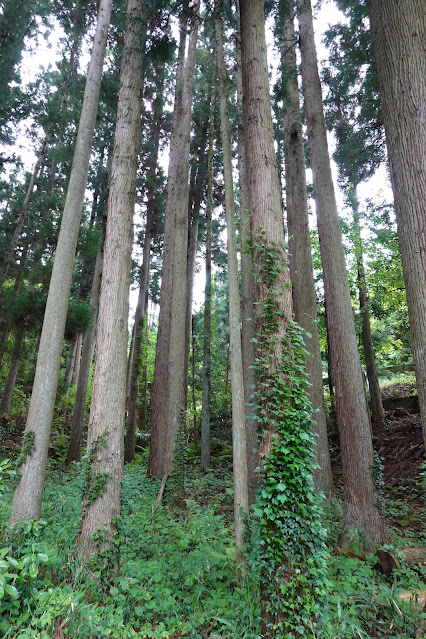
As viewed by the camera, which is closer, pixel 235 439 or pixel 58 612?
pixel 58 612

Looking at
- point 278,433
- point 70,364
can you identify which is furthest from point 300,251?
point 70,364

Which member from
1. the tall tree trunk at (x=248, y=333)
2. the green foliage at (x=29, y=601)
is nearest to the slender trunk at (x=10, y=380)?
the tall tree trunk at (x=248, y=333)

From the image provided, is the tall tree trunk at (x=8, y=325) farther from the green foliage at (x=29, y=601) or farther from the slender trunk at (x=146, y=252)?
the green foliage at (x=29, y=601)

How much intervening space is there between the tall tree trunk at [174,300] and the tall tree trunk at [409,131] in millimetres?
5407

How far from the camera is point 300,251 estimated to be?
302 inches

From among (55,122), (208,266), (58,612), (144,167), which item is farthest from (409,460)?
(55,122)

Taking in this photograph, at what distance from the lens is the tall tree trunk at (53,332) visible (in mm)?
4965

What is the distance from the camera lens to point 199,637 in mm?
2961

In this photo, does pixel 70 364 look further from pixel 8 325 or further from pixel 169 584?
pixel 169 584

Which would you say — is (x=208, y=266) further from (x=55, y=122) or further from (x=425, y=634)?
(x=425, y=634)

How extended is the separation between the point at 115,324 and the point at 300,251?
4657mm

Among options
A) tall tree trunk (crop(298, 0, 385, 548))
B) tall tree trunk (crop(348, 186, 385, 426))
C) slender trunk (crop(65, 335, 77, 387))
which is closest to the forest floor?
tall tree trunk (crop(298, 0, 385, 548))

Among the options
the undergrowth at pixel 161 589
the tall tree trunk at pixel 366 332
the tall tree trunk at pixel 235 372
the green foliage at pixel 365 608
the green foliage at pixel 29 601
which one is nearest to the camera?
the green foliage at pixel 29 601

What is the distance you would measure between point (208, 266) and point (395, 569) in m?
8.55
